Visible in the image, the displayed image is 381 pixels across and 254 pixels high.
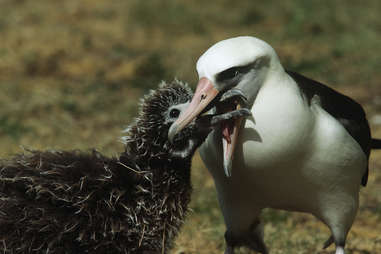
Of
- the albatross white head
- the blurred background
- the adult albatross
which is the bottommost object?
the blurred background

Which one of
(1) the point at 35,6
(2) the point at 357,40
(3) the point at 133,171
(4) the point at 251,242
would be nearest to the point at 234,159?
(3) the point at 133,171

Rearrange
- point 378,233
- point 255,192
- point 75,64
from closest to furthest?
point 255,192 < point 378,233 < point 75,64

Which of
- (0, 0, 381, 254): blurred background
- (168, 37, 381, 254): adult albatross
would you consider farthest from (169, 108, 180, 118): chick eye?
(0, 0, 381, 254): blurred background

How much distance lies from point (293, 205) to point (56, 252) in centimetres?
160

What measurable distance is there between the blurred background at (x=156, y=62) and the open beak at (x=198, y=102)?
165 cm

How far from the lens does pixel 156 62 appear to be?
35.6 ft

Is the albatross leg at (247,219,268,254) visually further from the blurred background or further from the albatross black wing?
the albatross black wing

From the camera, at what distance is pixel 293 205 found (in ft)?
15.0

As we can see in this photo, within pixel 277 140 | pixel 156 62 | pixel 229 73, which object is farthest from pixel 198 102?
pixel 156 62

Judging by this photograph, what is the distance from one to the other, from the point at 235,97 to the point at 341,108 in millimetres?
916

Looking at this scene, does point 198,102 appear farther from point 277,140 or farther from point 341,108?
point 341,108

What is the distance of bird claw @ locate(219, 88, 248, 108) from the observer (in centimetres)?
399

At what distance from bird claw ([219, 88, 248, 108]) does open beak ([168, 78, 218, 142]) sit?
0.11 metres

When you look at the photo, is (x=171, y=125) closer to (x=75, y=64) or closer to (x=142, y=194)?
(x=142, y=194)
